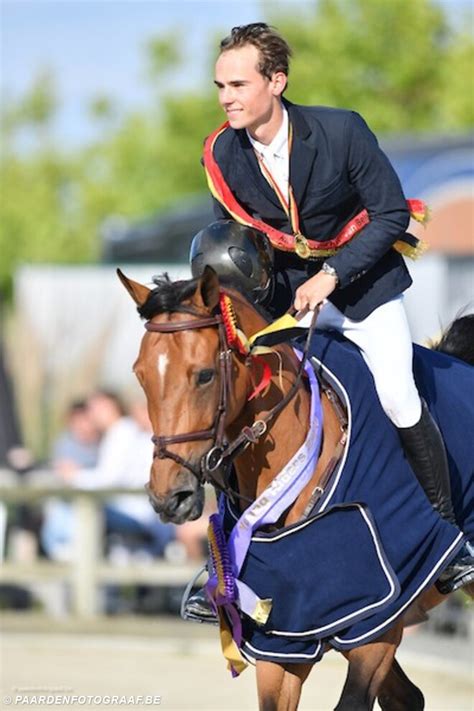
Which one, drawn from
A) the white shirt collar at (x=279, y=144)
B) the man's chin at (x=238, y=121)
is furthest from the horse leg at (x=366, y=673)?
the man's chin at (x=238, y=121)

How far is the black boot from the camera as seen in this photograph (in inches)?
223

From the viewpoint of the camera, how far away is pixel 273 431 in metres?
5.34

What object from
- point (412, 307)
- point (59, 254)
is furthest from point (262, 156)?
point (59, 254)

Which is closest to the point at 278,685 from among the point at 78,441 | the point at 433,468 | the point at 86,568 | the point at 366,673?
the point at 366,673

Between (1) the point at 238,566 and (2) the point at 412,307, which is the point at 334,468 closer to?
(1) the point at 238,566

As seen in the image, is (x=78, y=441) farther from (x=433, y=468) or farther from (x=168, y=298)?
(x=168, y=298)

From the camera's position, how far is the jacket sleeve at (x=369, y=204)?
213 inches

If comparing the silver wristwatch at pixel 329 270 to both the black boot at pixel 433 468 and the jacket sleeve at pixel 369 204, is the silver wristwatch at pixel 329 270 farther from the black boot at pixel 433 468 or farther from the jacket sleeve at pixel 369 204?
the black boot at pixel 433 468

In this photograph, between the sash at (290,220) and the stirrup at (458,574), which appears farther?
the stirrup at (458,574)

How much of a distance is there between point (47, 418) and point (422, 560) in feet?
33.5

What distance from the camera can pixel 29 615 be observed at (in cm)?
1234

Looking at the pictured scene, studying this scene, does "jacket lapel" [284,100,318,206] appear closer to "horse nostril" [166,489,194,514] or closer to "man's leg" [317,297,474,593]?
"man's leg" [317,297,474,593]

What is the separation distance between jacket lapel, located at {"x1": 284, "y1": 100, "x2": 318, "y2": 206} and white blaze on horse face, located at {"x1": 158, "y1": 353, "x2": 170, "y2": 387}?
903 millimetres

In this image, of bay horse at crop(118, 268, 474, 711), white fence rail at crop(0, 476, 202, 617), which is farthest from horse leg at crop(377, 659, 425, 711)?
white fence rail at crop(0, 476, 202, 617)
